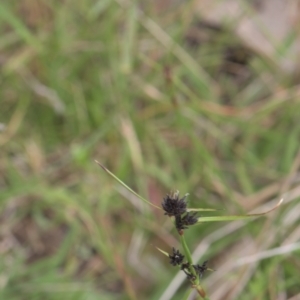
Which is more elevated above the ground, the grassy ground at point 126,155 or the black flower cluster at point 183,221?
the grassy ground at point 126,155

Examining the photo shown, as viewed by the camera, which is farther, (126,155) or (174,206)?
(126,155)

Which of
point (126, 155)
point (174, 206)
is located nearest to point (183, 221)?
point (174, 206)

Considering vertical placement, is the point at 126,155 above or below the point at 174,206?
above

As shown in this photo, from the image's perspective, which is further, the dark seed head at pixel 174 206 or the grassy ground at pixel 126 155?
the grassy ground at pixel 126 155

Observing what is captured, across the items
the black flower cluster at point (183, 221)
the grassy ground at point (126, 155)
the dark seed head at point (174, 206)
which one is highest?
the grassy ground at point (126, 155)

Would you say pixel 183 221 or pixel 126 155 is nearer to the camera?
pixel 183 221

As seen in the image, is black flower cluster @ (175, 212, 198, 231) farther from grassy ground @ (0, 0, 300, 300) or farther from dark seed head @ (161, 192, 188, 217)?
grassy ground @ (0, 0, 300, 300)

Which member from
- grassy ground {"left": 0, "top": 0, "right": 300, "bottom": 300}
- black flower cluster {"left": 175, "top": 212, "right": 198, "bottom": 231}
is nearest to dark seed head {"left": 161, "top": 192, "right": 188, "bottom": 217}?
black flower cluster {"left": 175, "top": 212, "right": 198, "bottom": 231}

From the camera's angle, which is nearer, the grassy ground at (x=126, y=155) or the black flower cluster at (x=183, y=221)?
the black flower cluster at (x=183, y=221)

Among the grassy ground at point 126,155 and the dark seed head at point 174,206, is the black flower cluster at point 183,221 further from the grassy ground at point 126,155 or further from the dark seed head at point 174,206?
the grassy ground at point 126,155

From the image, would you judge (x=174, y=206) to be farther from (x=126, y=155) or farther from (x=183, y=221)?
(x=126, y=155)

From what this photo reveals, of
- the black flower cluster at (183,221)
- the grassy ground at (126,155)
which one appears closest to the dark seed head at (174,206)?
the black flower cluster at (183,221)
